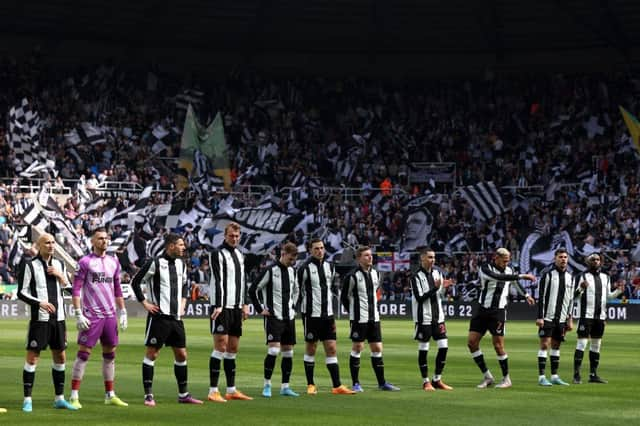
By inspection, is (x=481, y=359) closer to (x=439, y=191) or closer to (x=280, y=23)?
(x=439, y=191)

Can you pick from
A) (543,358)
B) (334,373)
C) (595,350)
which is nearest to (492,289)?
(543,358)

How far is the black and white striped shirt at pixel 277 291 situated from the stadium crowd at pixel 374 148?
31.0 metres

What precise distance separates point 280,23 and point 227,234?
48001mm

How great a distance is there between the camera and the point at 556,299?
2200 centimetres

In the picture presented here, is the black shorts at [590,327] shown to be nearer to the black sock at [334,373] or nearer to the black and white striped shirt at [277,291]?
the black sock at [334,373]

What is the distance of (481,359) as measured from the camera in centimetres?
2116

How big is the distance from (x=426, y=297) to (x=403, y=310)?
3061cm

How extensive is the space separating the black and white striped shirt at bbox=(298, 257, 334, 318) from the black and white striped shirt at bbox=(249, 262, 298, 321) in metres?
0.37

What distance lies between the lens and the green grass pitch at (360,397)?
15883mm

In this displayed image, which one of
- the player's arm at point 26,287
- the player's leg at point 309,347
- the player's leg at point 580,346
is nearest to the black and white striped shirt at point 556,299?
the player's leg at point 580,346

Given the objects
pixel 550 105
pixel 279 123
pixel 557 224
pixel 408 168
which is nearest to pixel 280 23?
pixel 279 123

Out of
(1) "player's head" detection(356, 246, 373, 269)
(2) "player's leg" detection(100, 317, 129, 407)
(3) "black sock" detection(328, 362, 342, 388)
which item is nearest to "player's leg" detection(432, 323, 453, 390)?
(1) "player's head" detection(356, 246, 373, 269)

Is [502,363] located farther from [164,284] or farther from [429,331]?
[164,284]

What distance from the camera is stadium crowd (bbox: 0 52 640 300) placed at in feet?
175
